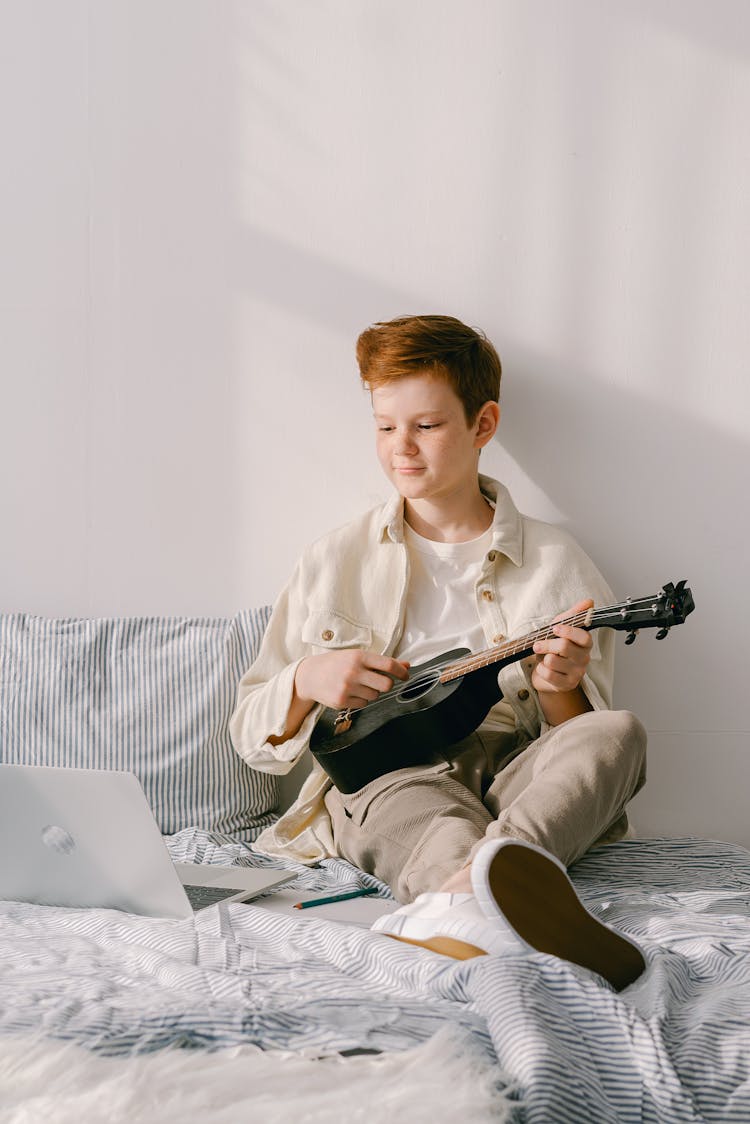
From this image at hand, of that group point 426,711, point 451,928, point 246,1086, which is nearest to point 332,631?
point 426,711

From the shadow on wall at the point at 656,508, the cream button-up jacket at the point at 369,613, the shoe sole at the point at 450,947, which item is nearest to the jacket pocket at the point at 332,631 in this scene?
the cream button-up jacket at the point at 369,613

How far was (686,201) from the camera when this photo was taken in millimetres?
1931

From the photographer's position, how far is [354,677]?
1.62m

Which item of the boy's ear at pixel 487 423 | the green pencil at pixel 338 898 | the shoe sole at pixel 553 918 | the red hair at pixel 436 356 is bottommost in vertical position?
the green pencil at pixel 338 898

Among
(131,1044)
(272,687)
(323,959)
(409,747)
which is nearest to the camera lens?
(131,1044)

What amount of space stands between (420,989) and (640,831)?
110cm

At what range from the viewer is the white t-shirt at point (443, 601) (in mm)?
1795

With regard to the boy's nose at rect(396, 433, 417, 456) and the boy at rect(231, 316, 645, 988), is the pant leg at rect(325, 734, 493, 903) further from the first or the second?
the boy's nose at rect(396, 433, 417, 456)

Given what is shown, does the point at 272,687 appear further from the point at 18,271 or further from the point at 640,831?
the point at 18,271

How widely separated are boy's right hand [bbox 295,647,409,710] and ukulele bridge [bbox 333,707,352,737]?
0.01 meters

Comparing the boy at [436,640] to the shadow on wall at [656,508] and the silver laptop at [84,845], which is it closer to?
the shadow on wall at [656,508]

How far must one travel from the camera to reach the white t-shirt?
5.89 feet

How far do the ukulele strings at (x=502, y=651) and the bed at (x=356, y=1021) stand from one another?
1.06 ft

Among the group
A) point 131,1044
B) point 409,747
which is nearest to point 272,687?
point 409,747
